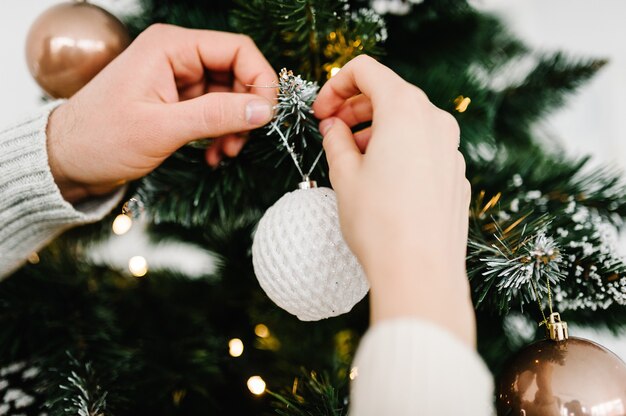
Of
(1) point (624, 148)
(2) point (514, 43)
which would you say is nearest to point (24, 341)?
(2) point (514, 43)

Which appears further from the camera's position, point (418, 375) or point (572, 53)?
point (572, 53)

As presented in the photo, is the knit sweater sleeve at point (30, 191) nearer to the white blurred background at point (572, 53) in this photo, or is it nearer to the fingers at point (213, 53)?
the fingers at point (213, 53)

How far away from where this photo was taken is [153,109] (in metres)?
0.47

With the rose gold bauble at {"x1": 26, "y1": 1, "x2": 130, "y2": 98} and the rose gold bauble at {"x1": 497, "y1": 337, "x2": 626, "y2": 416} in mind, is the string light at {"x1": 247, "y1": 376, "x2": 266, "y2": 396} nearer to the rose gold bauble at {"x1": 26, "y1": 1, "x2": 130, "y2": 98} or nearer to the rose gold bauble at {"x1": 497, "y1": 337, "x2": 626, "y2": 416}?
the rose gold bauble at {"x1": 497, "y1": 337, "x2": 626, "y2": 416}

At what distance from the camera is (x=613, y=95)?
117cm

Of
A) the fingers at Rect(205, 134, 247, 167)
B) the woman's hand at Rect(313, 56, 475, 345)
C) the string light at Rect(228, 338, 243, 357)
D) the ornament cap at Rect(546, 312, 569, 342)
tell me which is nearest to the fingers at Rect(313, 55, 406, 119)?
the woman's hand at Rect(313, 56, 475, 345)

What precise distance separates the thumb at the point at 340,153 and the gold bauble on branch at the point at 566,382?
22 cm

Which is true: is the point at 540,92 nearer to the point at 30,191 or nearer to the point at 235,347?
the point at 235,347

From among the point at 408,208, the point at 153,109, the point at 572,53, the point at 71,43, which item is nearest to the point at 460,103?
the point at 408,208

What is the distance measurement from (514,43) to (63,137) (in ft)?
2.60

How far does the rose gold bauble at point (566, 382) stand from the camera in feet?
1.15

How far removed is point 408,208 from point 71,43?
42cm

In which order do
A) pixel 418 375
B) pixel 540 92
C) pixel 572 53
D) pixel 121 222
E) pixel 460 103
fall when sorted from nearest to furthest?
pixel 418 375 → pixel 460 103 → pixel 121 222 → pixel 540 92 → pixel 572 53

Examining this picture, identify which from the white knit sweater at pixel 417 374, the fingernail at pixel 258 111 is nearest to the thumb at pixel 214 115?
the fingernail at pixel 258 111
